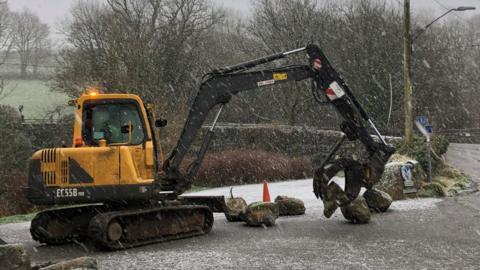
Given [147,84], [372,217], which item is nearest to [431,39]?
[147,84]

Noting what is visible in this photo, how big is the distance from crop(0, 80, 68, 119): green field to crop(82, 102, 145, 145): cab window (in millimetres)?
30614

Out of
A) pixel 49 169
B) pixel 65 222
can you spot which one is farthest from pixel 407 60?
pixel 49 169

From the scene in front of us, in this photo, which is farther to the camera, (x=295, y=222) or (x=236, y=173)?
(x=236, y=173)

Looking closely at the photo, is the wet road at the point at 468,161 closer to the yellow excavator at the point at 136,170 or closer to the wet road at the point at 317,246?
the wet road at the point at 317,246

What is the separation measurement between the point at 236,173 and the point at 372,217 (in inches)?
534

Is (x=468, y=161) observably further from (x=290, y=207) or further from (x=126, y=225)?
(x=126, y=225)

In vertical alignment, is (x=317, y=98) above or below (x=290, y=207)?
above

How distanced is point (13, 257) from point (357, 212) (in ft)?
25.5

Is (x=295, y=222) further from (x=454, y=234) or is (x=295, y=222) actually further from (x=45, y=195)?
(x=45, y=195)

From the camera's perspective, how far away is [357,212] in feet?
43.8

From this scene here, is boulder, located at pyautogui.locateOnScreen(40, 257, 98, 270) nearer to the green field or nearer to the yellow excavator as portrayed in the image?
the yellow excavator

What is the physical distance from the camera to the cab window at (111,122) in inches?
445

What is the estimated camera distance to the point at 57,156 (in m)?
10.8

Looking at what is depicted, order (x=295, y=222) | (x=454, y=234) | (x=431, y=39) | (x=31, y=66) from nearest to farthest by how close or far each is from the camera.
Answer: (x=454, y=234) → (x=295, y=222) → (x=431, y=39) → (x=31, y=66)
